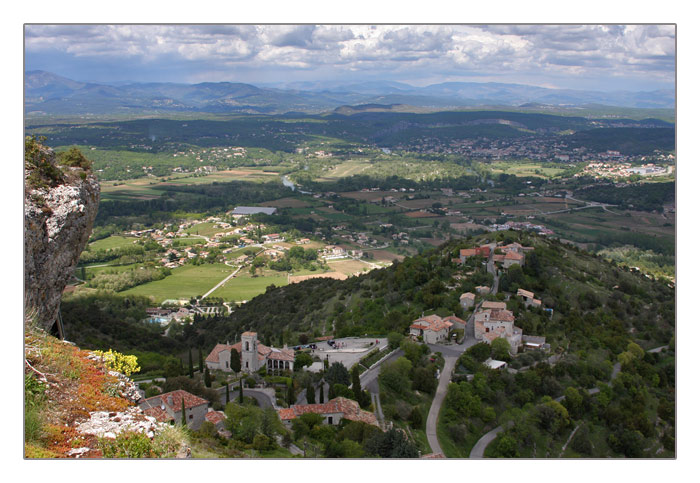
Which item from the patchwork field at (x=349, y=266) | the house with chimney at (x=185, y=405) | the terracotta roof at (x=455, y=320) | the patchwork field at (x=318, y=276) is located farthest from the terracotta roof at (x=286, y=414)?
the patchwork field at (x=349, y=266)

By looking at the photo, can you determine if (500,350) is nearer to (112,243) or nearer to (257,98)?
(112,243)

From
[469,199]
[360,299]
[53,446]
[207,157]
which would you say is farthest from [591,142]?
[53,446]

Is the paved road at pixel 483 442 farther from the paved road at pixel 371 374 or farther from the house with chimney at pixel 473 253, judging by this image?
the house with chimney at pixel 473 253

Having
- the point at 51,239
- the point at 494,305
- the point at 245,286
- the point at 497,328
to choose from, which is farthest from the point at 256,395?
the point at 245,286

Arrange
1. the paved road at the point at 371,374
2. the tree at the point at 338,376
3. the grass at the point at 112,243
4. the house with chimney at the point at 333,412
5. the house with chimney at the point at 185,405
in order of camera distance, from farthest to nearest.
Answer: the grass at the point at 112,243
the paved road at the point at 371,374
the tree at the point at 338,376
the house with chimney at the point at 333,412
the house with chimney at the point at 185,405

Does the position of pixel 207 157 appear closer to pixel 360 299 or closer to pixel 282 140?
pixel 282 140

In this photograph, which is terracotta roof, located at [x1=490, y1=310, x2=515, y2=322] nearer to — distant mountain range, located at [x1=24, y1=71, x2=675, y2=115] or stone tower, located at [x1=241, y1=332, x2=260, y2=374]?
stone tower, located at [x1=241, y1=332, x2=260, y2=374]
